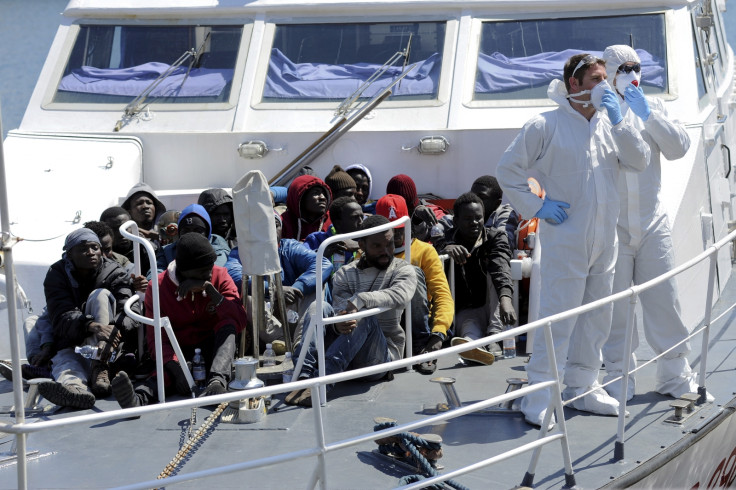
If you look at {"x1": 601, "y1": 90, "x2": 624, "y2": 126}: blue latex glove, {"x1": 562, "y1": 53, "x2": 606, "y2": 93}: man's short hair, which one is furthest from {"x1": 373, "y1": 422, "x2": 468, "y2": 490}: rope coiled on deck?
{"x1": 562, "y1": 53, "x2": 606, "y2": 93}: man's short hair

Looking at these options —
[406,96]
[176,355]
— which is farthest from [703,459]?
[406,96]

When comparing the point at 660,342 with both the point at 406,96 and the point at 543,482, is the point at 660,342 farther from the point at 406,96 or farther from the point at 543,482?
the point at 406,96

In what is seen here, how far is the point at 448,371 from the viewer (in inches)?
226

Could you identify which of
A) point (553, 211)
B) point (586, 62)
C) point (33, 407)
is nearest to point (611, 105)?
point (586, 62)

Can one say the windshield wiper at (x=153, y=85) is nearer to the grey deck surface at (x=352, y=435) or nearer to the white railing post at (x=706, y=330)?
the grey deck surface at (x=352, y=435)

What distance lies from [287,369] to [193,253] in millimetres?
732

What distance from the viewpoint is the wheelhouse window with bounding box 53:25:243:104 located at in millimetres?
7707

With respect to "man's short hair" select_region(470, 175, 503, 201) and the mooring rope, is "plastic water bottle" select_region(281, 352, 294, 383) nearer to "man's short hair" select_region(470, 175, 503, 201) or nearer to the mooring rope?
the mooring rope

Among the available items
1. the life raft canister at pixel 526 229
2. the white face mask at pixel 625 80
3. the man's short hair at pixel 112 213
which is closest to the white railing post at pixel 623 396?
the white face mask at pixel 625 80

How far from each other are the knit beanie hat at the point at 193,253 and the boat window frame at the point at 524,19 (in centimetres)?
256

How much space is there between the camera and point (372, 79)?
24.7ft

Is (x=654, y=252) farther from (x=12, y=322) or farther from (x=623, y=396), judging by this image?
(x=12, y=322)

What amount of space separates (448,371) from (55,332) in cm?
200

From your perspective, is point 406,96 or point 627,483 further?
point 406,96
